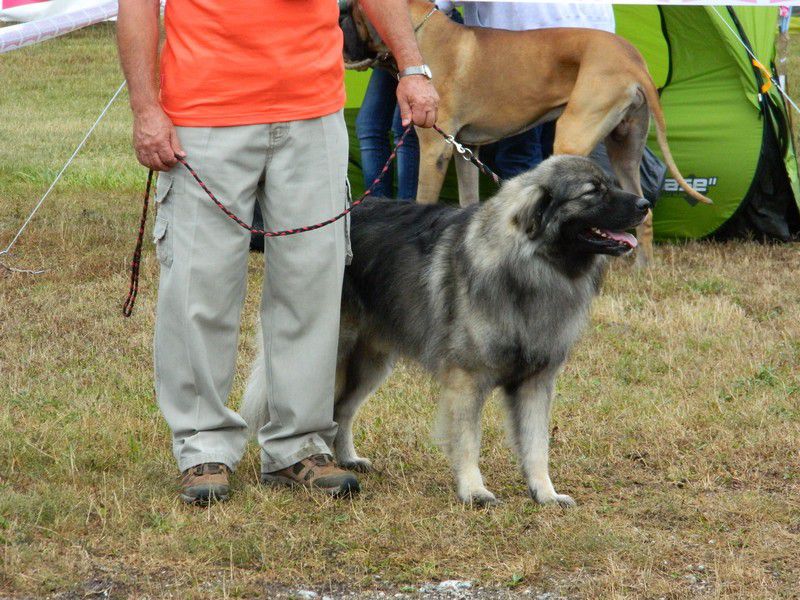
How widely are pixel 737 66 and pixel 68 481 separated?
522 centimetres

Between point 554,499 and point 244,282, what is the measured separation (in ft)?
3.71

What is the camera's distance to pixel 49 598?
2748 millimetres

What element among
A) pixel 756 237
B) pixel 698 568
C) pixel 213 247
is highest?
pixel 213 247

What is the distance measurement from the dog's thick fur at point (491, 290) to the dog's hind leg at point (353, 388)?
136 mm

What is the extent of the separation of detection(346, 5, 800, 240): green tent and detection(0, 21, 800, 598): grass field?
0.92 meters

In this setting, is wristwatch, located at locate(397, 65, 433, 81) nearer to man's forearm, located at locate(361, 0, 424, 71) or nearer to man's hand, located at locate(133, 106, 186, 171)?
man's forearm, located at locate(361, 0, 424, 71)

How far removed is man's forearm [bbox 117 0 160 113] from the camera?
3129mm

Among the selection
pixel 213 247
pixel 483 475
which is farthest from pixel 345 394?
pixel 213 247

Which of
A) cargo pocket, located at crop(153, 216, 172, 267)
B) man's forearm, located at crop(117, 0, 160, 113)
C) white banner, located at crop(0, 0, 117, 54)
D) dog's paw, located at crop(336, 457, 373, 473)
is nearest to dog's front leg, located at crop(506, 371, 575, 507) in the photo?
dog's paw, located at crop(336, 457, 373, 473)

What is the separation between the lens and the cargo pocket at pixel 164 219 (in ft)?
10.7

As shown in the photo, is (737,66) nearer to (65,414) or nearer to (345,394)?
(345,394)

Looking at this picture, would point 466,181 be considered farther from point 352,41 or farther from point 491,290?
point 491,290

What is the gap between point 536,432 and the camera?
11.5 ft

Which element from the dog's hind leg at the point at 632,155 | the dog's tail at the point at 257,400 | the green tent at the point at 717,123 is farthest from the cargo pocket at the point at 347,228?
the green tent at the point at 717,123
